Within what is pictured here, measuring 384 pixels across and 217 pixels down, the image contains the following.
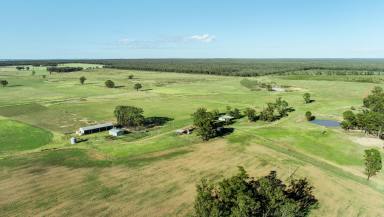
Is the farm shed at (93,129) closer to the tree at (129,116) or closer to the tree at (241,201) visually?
the tree at (129,116)

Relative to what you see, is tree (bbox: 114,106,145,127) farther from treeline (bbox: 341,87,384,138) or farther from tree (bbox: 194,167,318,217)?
treeline (bbox: 341,87,384,138)

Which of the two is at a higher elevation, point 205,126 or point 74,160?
point 205,126

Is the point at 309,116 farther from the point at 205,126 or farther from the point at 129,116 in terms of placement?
the point at 129,116

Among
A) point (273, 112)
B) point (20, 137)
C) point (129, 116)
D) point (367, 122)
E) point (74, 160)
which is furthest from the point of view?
point (273, 112)

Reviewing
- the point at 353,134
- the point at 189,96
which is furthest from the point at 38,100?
the point at 353,134

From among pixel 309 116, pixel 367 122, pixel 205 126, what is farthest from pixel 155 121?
pixel 367 122

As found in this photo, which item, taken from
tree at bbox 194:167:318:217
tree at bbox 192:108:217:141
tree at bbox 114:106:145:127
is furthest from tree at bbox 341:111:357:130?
tree at bbox 114:106:145:127

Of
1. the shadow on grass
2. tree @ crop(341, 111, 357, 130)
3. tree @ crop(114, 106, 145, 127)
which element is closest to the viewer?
the shadow on grass

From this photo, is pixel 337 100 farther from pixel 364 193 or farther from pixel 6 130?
pixel 6 130
